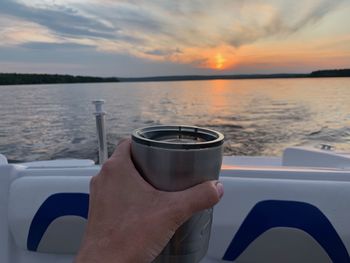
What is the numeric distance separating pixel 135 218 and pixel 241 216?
0.77m

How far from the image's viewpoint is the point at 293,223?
119 cm

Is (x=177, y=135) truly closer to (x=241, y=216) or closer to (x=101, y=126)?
(x=241, y=216)

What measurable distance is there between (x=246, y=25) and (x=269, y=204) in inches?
671

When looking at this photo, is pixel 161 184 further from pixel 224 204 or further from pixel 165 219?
pixel 224 204

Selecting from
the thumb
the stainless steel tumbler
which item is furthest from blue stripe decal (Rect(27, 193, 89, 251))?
the thumb

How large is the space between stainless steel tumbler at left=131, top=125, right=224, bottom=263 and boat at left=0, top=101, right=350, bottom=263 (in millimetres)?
568

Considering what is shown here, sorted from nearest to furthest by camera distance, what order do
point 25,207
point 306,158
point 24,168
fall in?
point 25,207 < point 24,168 < point 306,158

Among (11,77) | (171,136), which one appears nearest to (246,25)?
(171,136)

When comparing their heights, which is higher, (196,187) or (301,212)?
(196,187)

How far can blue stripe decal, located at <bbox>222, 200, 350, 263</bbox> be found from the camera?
1.17m

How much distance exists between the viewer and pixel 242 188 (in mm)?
1244

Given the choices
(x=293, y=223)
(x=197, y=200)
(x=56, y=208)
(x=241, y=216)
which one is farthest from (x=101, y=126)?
(x=197, y=200)

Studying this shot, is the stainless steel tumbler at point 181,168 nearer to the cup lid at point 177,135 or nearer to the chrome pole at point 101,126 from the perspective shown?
the cup lid at point 177,135

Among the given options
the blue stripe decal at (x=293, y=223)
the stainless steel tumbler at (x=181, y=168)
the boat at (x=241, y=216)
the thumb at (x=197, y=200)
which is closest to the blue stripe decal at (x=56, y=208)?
the boat at (x=241, y=216)
